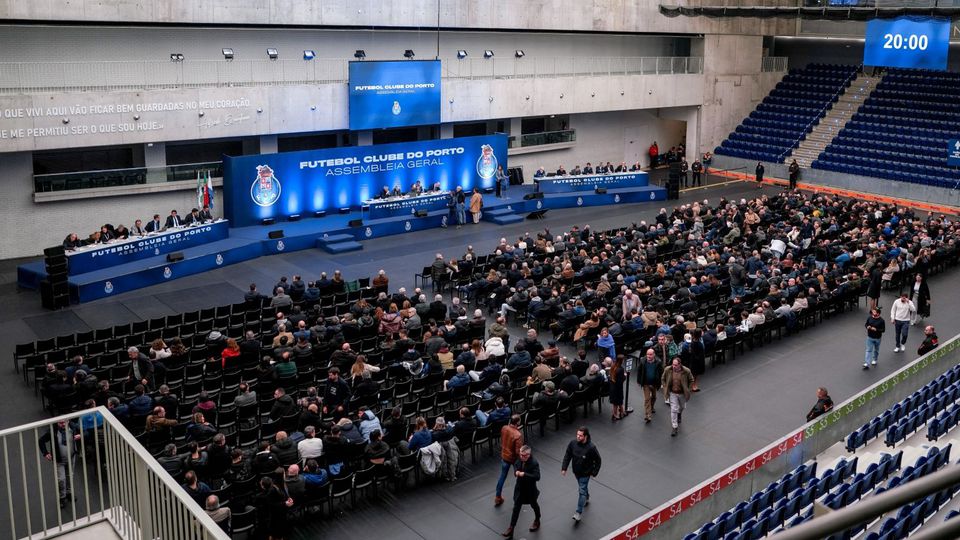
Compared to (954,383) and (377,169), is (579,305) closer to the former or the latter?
(954,383)

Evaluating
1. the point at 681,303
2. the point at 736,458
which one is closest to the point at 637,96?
the point at 681,303

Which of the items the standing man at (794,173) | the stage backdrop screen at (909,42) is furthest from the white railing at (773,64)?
the stage backdrop screen at (909,42)

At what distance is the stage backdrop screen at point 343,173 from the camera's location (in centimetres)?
3058

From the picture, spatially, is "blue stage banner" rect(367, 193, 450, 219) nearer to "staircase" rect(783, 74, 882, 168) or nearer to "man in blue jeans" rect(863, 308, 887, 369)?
"man in blue jeans" rect(863, 308, 887, 369)

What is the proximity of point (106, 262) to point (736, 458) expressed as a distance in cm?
1742

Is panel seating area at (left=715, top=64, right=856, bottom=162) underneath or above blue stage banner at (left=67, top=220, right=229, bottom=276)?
above

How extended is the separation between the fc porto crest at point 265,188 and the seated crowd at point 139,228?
1.59 meters

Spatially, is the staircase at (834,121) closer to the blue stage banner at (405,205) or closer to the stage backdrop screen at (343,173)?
the stage backdrop screen at (343,173)

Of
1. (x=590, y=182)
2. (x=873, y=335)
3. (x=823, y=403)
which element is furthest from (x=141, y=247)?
(x=873, y=335)

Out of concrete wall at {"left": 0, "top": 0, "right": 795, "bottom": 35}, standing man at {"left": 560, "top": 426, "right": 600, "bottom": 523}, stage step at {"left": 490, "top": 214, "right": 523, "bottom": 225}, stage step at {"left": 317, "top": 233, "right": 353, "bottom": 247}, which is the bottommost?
standing man at {"left": 560, "top": 426, "right": 600, "bottom": 523}

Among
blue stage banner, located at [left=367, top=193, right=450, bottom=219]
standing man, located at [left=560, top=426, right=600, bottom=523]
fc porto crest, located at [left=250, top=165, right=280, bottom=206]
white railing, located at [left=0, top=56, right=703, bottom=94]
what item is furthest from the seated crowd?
standing man, located at [left=560, top=426, right=600, bottom=523]

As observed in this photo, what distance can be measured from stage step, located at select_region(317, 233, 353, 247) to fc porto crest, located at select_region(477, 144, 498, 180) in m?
8.35

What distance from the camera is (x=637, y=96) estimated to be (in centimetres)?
4156

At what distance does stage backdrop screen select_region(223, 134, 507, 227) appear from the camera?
1204 inches
